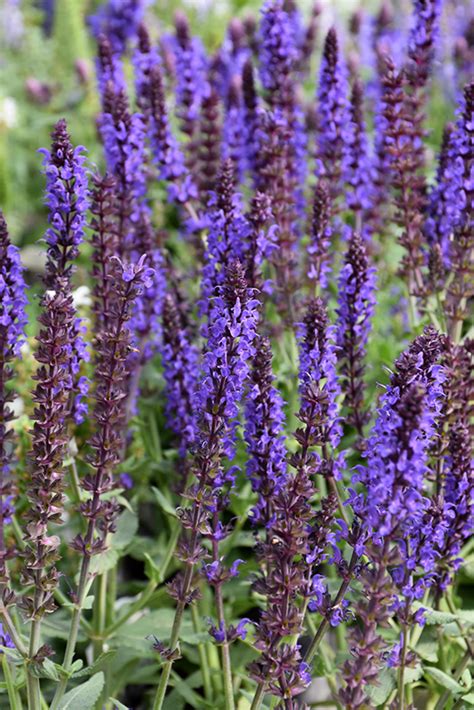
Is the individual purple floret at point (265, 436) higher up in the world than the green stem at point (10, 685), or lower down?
higher up

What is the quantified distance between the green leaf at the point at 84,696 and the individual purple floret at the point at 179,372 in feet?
2.97

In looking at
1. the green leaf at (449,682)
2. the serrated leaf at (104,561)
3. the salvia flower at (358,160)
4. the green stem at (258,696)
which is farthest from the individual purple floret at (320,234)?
the green stem at (258,696)

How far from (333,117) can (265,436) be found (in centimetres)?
190

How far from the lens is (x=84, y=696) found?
112 inches

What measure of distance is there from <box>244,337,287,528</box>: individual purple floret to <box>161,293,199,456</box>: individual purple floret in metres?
0.65

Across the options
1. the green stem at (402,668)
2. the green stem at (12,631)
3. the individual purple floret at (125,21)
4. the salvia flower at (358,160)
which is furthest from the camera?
the individual purple floret at (125,21)

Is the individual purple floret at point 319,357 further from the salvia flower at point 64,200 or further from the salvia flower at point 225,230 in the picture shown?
the salvia flower at point 64,200

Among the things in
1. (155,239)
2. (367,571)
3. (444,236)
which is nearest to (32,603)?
(367,571)

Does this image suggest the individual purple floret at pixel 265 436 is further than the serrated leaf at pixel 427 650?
No

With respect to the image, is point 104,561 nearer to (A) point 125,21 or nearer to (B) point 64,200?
(B) point 64,200

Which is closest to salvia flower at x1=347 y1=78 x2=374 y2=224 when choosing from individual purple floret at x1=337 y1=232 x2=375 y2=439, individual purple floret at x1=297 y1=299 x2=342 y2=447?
individual purple floret at x1=337 y1=232 x2=375 y2=439

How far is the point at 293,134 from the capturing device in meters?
4.18

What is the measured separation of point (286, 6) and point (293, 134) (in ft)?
4.49

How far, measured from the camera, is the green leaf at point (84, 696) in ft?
9.21
